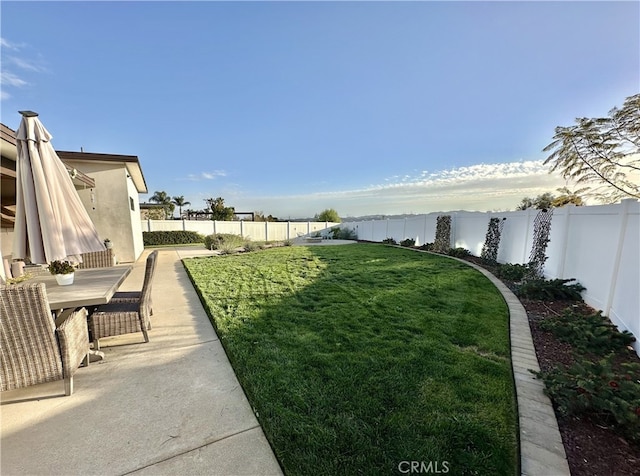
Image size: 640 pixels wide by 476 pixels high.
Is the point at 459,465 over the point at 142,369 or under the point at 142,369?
over

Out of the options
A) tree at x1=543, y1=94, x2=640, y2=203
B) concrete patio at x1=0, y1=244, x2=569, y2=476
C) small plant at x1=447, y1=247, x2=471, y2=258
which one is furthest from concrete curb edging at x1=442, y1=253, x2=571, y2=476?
tree at x1=543, y1=94, x2=640, y2=203

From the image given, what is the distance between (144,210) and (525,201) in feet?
118

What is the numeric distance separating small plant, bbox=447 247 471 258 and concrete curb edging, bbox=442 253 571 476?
289 inches

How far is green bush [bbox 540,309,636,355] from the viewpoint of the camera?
310 centimetres

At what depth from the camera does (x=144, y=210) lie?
2584 centimetres

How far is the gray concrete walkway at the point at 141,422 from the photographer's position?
5.63 feet

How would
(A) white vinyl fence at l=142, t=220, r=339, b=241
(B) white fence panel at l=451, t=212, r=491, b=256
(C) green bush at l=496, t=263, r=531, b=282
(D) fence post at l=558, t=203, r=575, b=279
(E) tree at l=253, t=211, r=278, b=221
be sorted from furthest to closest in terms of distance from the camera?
(E) tree at l=253, t=211, r=278, b=221 → (A) white vinyl fence at l=142, t=220, r=339, b=241 → (B) white fence panel at l=451, t=212, r=491, b=256 → (C) green bush at l=496, t=263, r=531, b=282 → (D) fence post at l=558, t=203, r=575, b=279

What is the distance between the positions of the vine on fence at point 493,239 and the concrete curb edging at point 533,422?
243 inches

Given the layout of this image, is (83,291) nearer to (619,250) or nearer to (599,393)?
(599,393)

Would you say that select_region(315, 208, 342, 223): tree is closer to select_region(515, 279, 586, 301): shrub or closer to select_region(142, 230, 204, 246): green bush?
select_region(142, 230, 204, 246): green bush

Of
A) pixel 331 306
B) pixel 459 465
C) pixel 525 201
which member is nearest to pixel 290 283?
pixel 331 306

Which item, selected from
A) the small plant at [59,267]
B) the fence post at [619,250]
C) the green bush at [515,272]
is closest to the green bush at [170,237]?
the small plant at [59,267]

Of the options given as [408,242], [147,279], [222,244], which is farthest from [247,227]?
[147,279]

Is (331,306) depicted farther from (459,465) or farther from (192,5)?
(192,5)
